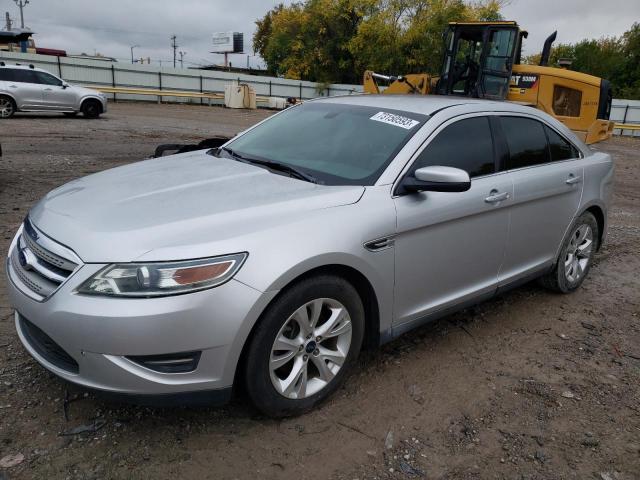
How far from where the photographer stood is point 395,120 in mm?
3467

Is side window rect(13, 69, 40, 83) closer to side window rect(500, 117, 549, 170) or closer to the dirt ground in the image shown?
the dirt ground

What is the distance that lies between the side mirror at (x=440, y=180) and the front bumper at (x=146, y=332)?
1154 mm

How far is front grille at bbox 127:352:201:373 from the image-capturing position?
2.28 metres

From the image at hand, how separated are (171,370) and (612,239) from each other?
6030 millimetres

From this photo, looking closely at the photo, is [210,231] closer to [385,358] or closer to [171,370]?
[171,370]

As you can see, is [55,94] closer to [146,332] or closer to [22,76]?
[22,76]

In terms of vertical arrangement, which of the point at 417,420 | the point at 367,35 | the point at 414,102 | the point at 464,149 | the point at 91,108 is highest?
the point at 367,35

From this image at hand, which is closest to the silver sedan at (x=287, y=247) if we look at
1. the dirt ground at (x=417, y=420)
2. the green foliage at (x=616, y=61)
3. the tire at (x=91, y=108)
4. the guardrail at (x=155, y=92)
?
the dirt ground at (x=417, y=420)

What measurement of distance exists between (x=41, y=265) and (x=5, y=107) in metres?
16.3

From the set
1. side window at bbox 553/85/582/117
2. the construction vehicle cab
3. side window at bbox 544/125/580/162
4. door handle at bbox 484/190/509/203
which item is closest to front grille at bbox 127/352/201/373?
door handle at bbox 484/190/509/203

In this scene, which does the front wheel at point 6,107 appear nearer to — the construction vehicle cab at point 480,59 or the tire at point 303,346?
the construction vehicle cab at point 480,59

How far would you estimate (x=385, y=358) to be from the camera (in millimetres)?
3447

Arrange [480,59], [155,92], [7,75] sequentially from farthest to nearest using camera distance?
1. [155,92]
2. [7,75]
3. [480,59]

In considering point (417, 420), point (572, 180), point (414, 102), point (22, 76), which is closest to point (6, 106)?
point (22, 76)
